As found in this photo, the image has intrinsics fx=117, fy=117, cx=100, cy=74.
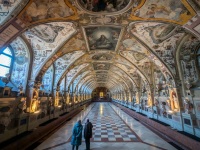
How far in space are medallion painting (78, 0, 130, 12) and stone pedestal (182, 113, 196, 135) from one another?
8.35m

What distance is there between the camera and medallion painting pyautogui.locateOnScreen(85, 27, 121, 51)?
8523 millimetres

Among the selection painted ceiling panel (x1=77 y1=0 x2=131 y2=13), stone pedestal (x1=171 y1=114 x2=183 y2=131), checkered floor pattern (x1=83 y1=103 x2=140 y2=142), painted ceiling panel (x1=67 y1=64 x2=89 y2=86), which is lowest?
checkered floor pattern (x1=83 y1=103 x2=140 y2=142)

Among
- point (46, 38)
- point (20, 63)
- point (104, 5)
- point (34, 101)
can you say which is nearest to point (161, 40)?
point (104, 5)

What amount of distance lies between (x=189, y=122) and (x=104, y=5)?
9.32 m

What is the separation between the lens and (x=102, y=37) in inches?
384

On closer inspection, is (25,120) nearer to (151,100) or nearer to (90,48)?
(90,48)

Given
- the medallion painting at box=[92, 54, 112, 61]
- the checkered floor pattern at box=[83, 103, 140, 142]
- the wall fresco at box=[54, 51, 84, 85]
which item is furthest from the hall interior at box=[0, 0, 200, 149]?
the wall fresco at box=[54, 51, 84, 85]

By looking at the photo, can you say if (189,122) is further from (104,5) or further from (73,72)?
(73,72)

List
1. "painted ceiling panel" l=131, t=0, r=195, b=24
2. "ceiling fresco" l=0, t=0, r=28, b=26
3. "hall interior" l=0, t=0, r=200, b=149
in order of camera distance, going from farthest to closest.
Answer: "hall interior" l=0, t=0, r=200, b=149
"painted ceiling panel" l=131, t=0, r=195, b=24
"ceiling fresco" l=0, t=0, r=28, b=26

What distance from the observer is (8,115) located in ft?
22.6

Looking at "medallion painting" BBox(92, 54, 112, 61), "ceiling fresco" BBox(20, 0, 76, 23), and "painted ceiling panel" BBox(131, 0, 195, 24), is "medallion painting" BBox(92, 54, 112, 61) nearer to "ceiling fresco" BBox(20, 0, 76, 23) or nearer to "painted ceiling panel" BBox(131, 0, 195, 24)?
"painted ceiling panel" BBox(131, 0, 195, 24)

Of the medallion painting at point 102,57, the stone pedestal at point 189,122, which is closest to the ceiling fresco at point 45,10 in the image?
the medallion painting at point 102,57

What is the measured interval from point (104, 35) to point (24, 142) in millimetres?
8890

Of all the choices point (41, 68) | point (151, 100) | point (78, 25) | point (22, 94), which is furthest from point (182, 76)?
point (22, 94)
